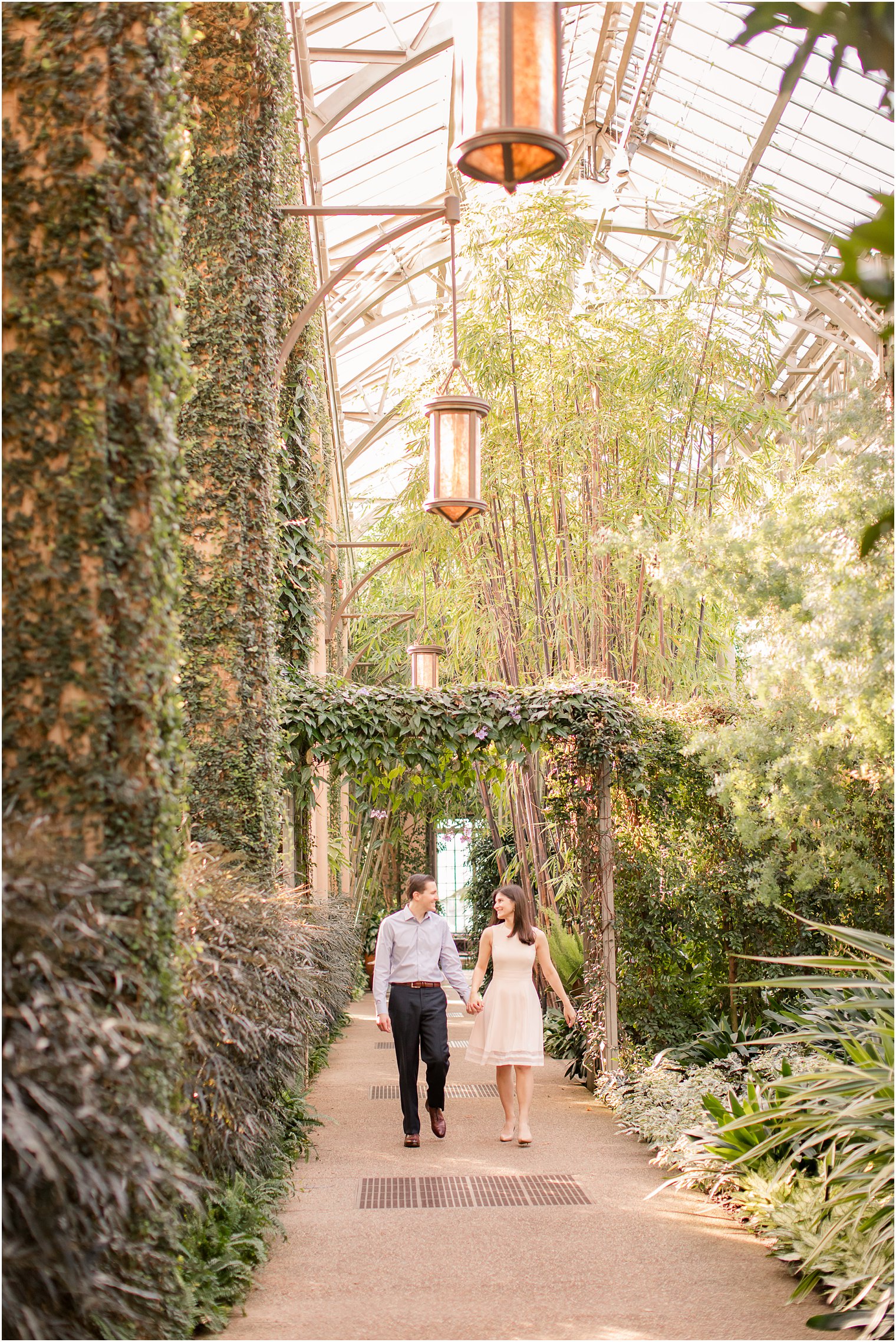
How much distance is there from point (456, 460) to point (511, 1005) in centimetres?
279

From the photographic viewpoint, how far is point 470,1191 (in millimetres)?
4895

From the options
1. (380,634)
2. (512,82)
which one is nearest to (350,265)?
(512,82)

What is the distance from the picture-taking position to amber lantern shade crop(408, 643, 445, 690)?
10.3 metres

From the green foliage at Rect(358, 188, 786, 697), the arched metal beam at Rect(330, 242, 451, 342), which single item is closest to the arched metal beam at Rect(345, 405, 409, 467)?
the arched metal beam at Rect(330, 242, 451, 342)

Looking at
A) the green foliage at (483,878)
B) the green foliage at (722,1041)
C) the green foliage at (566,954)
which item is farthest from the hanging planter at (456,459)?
the green foliage at (483,878)

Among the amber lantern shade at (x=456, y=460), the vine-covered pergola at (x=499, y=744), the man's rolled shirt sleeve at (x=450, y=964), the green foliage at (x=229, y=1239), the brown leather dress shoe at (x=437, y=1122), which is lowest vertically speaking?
the brown leather dress shoe at (x=437, y=1122)

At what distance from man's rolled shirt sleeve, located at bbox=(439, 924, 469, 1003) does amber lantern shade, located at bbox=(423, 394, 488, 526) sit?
2.23m

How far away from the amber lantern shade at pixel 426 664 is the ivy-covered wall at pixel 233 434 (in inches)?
193

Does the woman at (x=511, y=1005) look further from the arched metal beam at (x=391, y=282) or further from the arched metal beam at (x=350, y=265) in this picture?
the arched metal beam at (x=391, y=282)

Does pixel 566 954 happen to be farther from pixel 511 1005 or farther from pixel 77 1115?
pixel 77 1115

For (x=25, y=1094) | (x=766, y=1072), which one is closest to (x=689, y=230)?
(x=766, y=1072)

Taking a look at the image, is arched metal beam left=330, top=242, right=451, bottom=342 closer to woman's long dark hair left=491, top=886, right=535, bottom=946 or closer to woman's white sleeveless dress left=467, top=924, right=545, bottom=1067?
woman's long dark hair left=491, top=886, right=535, bottom=946

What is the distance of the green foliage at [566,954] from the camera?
27.1ft

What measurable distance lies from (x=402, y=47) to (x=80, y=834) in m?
7.94
